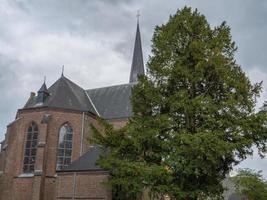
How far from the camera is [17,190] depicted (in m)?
25.3

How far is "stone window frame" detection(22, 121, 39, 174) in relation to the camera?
85.6ft

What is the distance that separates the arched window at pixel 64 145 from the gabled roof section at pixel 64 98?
1.70 metres

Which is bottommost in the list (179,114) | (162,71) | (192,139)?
(192,139)

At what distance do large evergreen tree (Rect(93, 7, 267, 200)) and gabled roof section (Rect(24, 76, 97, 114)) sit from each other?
14.0m

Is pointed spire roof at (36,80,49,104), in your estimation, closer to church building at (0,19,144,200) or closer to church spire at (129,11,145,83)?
church building at (0,19,144,200)

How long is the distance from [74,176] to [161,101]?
33.8 feet

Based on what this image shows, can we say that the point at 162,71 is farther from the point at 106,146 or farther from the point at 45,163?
the point at 45,163

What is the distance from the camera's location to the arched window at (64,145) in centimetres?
2636

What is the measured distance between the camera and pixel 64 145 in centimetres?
2691

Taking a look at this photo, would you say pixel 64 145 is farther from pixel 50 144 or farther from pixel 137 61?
pixel 137 61

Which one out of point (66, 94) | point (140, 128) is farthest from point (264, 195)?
point (66, 94)

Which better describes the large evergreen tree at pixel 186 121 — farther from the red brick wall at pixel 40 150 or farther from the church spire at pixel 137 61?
the church spire at pixel 137 61

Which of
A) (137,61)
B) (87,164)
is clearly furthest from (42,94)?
(137,61)

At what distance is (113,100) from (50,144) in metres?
7.54
